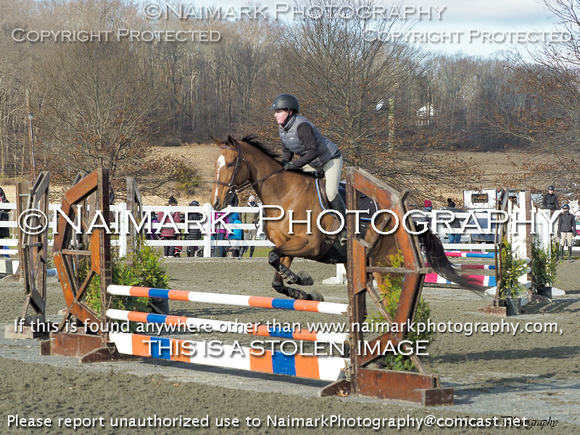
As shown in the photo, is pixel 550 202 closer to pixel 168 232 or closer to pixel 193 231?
pixel 193 231

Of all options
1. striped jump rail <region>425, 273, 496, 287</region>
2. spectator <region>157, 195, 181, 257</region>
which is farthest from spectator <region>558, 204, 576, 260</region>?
spectator <region>157, 195, 181, 257</region>

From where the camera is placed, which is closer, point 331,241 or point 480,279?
point 331,241

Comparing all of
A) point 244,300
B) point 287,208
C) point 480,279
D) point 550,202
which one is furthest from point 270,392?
point 550,202

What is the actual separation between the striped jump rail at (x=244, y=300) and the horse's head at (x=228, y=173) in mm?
1109

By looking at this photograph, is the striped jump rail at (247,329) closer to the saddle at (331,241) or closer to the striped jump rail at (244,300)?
the striped jump rail at (244,300)

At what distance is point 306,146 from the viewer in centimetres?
652

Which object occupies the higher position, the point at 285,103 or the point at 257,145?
the point at 285,103

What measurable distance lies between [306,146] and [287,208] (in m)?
0.62

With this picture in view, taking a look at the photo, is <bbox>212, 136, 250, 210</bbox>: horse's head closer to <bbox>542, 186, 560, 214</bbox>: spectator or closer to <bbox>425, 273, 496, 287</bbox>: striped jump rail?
<bbox>425, 273, 496, 287</bbox>: striped jump rail

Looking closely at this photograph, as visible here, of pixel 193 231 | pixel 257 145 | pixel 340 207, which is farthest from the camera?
pixel 193 231

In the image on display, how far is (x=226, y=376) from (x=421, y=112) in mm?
20147

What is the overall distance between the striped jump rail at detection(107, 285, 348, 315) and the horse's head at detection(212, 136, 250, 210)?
3.64 feet

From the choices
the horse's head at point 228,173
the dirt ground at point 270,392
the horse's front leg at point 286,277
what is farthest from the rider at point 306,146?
the dirt ground at point 270,392

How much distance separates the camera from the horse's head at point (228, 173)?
6.51 m
